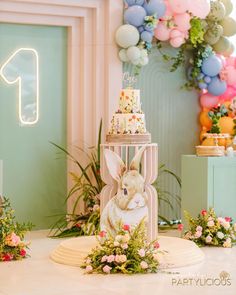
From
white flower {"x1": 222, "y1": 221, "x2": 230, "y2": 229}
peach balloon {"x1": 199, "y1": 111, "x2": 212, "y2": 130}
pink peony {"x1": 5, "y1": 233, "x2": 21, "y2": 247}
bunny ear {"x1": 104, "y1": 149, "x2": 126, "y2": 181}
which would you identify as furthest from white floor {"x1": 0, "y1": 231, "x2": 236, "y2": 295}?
peach balloon {"x1": 199, "y1": 111, "x2": 212, "y2": 130}

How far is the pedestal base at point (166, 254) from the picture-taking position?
6.23m

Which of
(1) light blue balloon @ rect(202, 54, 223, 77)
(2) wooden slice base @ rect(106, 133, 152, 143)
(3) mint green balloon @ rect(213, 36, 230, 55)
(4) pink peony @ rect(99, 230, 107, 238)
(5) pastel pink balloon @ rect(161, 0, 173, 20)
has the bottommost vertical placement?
(4) pink peony @ rect(99, 230, 107, 238)

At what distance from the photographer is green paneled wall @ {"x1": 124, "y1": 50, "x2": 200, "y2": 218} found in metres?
8.68

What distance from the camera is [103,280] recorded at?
5.64m

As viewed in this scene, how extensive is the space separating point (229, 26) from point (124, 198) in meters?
3.17

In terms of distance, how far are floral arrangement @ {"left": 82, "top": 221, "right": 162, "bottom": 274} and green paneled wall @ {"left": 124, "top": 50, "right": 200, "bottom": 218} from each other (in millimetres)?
2692

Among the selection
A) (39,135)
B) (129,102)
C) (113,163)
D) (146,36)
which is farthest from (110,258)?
(146,36)

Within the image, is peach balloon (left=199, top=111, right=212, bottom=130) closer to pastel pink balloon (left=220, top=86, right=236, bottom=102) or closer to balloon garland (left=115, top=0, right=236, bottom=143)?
balloon garland (left=115, top=0, right=236, bottom=143)

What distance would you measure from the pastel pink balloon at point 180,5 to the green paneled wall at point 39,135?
1277mm

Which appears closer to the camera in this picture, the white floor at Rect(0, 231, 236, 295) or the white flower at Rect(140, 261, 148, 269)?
the white floor at Rect(0, 231, 236, 295)

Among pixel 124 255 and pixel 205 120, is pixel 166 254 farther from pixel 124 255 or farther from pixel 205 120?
pixel 205 120

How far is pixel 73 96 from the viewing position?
841cm

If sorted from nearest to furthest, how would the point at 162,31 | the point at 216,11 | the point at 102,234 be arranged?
the point at 102,234, the point at 162,31, the point at 216,11

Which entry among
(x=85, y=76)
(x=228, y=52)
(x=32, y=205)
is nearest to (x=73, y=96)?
(x=85, y=76)
